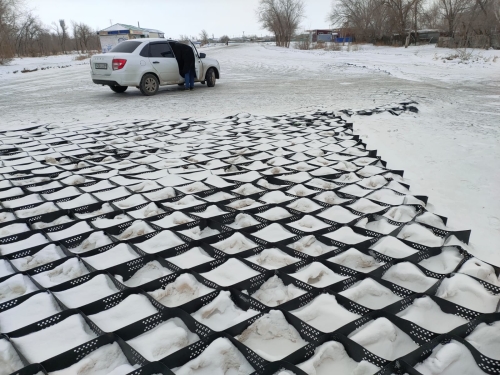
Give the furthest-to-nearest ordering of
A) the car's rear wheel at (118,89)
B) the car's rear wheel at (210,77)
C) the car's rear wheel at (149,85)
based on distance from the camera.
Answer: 1. the car's rear wheel at (210,77)
2. the car's rear wheel at (118,89)
3. the car's rear wheel at (149,85)

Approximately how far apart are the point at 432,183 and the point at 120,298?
2.78 metres

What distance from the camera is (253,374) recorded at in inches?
51.8

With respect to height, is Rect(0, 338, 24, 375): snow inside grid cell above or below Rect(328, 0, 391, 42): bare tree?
below

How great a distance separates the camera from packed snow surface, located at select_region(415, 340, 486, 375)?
136 cm

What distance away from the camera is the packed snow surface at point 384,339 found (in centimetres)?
148

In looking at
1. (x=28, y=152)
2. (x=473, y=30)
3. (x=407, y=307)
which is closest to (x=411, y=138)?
(x=407, y=307)

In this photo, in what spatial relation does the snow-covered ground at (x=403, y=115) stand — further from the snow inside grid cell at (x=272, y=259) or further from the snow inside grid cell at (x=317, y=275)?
the snow inside grid cell at (x=272, y=259)

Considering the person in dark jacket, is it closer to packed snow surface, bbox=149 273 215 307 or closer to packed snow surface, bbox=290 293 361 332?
packed snow surface, bbox=149 273 215 307

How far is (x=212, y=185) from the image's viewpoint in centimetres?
324

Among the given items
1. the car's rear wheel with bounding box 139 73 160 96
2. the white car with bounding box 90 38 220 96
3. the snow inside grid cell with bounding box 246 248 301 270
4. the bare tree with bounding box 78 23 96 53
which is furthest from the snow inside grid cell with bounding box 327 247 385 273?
the bare tree with bounding box 78 23 96 53

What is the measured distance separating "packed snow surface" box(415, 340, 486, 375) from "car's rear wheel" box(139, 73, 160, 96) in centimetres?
869

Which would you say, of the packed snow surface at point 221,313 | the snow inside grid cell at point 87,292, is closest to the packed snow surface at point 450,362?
the packed snow surface at point 221,313

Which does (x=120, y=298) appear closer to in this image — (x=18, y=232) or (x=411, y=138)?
(x=18, y=232)

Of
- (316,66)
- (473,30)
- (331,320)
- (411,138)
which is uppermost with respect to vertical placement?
(473,30)
